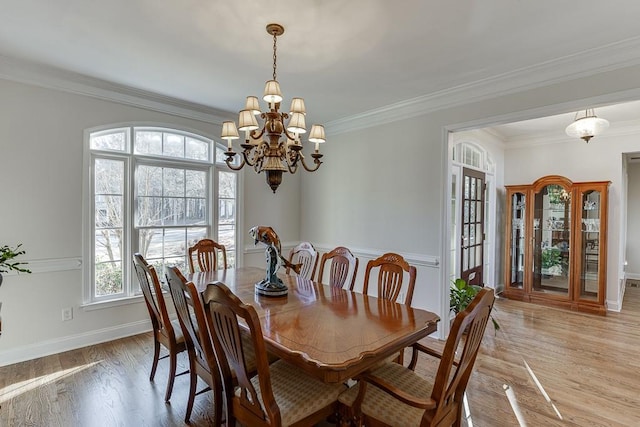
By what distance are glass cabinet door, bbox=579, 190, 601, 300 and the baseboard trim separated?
19.9 feet

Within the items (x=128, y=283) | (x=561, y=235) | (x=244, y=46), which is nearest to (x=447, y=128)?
(x=244, y=46)

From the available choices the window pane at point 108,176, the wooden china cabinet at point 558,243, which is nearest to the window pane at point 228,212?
the window pane at point 108,176

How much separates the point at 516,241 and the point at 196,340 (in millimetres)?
5346

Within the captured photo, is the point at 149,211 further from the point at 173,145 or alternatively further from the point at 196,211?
the point at 173,145

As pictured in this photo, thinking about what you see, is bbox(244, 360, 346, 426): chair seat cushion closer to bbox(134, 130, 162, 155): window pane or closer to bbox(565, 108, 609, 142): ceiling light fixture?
bbox(134, 130, 162, 155): window pane

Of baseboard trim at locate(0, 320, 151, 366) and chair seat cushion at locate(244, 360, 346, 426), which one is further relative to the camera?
baseboard trim at locate(0, 320, 151, 366)

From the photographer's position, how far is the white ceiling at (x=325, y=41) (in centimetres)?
209

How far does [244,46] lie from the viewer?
2568 mm

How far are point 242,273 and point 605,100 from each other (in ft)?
11.6

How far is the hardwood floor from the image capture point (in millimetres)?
2268

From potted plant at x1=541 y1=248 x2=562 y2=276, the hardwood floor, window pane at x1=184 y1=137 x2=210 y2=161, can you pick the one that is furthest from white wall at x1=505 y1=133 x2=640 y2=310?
window pane at x1=184 y1=137 x2=210 y2=161

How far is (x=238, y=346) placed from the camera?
1.50 meters

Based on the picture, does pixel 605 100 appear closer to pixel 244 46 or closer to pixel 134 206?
pixel 244 46

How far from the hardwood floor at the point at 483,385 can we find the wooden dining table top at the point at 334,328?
94 centimetres
